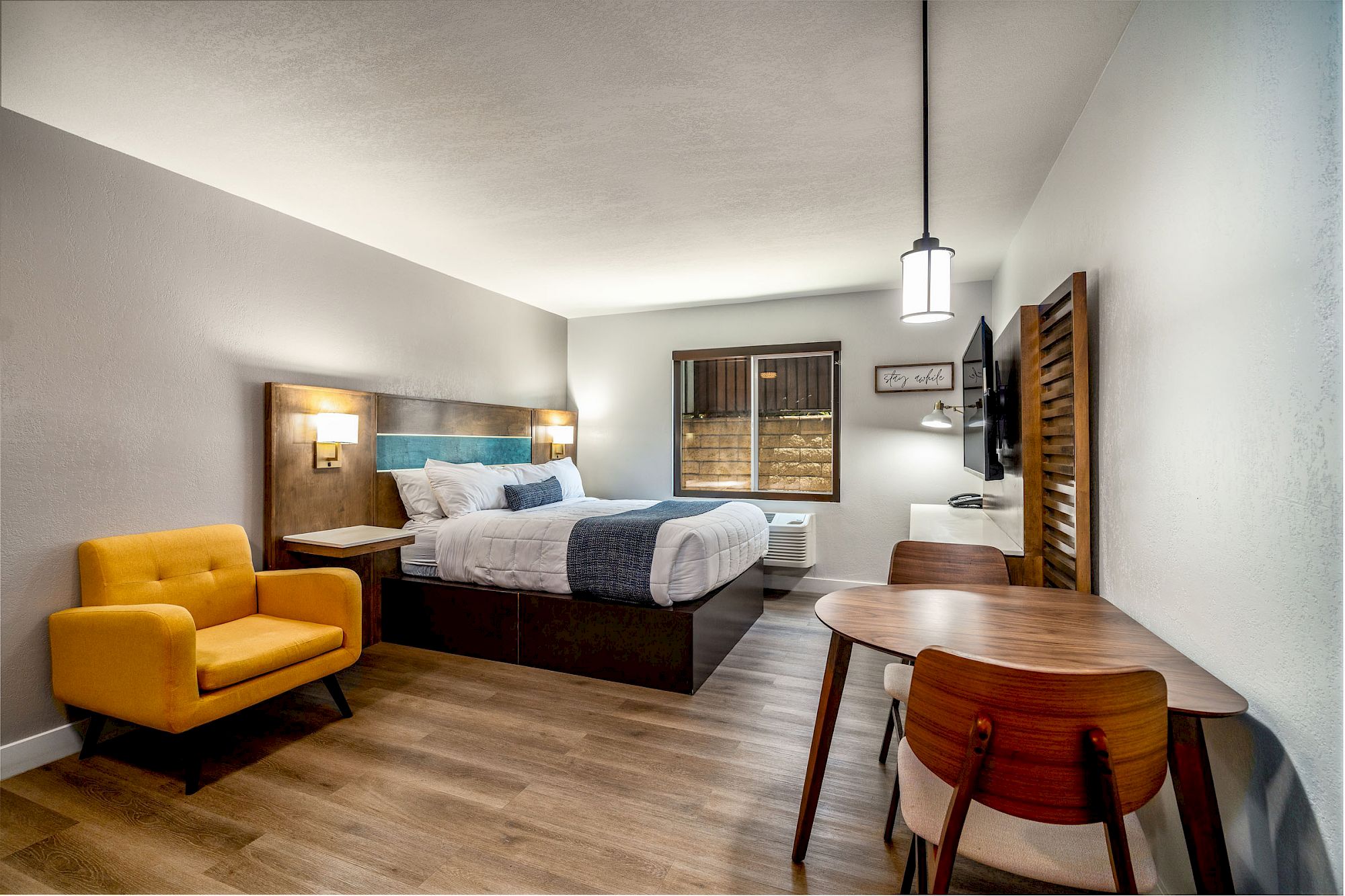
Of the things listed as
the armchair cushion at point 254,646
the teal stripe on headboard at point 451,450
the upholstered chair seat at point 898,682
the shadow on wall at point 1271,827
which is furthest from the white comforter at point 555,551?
A: the shadow on wall at point 1271,827

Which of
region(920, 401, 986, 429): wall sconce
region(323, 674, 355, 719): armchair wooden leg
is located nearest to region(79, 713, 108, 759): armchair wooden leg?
region(323, 674, 355, 719): armchair wooden leg

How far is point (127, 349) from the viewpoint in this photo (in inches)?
105

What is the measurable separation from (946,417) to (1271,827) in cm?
354

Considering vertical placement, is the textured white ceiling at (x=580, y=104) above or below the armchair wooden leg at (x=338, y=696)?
above

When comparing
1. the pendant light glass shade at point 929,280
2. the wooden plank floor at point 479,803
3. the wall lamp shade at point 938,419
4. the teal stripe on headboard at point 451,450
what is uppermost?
the pendant light glass shade at point 929,280

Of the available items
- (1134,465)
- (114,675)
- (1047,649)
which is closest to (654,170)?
(1134,465)

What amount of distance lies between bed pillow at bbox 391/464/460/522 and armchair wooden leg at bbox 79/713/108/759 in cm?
179

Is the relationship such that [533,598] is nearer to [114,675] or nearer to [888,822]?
[114,675]

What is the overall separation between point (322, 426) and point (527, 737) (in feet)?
6.99

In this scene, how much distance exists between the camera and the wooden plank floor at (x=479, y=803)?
1.76 metres

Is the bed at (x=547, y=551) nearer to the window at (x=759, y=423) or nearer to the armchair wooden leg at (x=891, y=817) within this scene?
the armchair wooden leg at (x=891, y=817)

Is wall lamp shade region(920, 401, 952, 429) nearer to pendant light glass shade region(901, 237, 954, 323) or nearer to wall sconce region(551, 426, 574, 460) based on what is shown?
pendant light glass shade region(901, 237, 954, 323)

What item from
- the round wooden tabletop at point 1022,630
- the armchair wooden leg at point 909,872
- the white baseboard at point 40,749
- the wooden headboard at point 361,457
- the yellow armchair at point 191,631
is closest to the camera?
the round wooden tabletop at point 1022,630

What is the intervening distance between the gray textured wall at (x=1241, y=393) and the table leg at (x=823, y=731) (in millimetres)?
839
